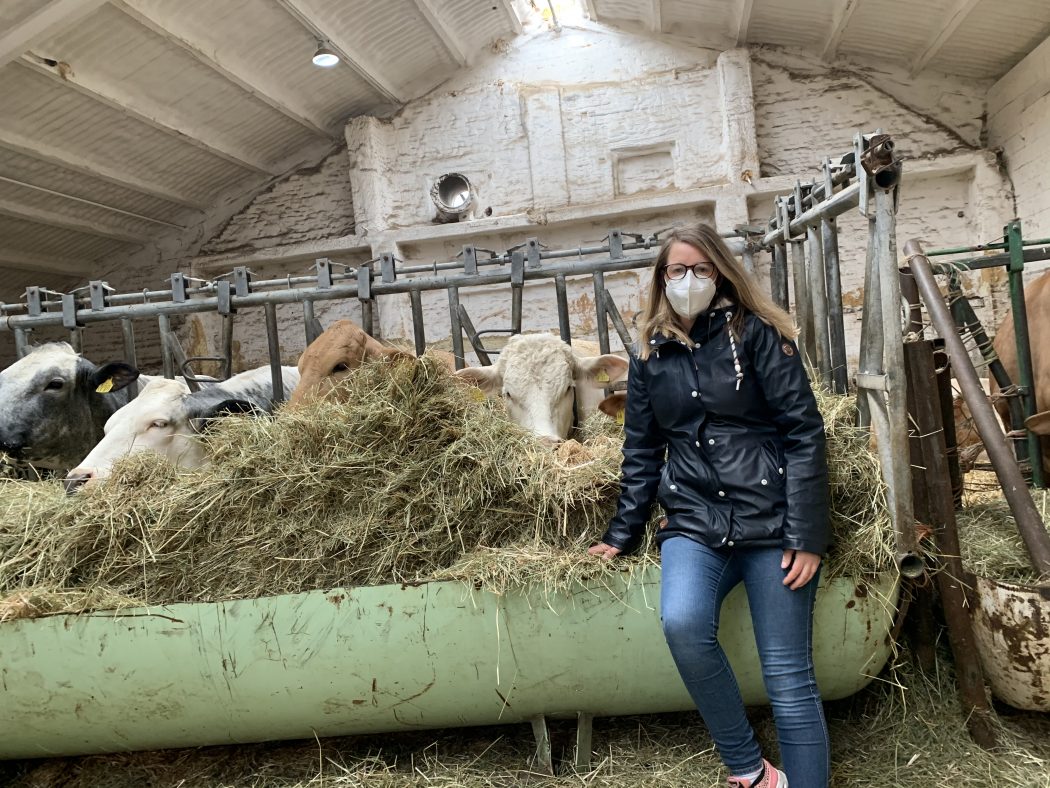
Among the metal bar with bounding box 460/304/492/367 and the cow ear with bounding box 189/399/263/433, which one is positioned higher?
the metal bar with bounding box 460/304/492/367

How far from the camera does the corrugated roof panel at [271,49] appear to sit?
6.84m

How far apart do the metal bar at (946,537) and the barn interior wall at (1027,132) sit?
6315 mm

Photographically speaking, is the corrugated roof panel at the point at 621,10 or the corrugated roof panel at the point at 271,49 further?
the corrugated roof panel at the point at 621,10

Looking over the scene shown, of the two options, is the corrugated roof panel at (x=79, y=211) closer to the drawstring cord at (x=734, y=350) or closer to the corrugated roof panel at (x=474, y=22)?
the corrugated roof panel at (x=474, y=22)

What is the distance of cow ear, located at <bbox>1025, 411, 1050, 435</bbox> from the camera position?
328cm

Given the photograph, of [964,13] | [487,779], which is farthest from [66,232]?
[964,13]

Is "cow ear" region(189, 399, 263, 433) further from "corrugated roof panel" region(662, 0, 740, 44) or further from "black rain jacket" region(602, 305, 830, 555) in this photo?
"corrugated roof panel" region(662, 0, 740, 44)

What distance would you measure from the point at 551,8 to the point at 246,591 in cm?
855

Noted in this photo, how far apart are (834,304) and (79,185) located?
8.37 m

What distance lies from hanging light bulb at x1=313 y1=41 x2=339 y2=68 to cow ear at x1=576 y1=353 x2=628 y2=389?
5.51 meters

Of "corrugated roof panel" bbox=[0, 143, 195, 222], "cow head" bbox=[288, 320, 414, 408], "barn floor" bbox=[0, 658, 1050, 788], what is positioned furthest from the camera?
"corrugated roof panel" bbox=[0, 143, 195, 222]

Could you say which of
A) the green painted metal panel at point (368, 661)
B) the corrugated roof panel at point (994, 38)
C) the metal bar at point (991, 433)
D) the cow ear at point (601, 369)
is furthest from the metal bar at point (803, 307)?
the corrugated roof panel at point (994, 38)

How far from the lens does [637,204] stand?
28.3ft

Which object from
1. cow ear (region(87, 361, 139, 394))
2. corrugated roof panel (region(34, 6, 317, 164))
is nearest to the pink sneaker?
cow ear (region(87, 361, 139, 394))
